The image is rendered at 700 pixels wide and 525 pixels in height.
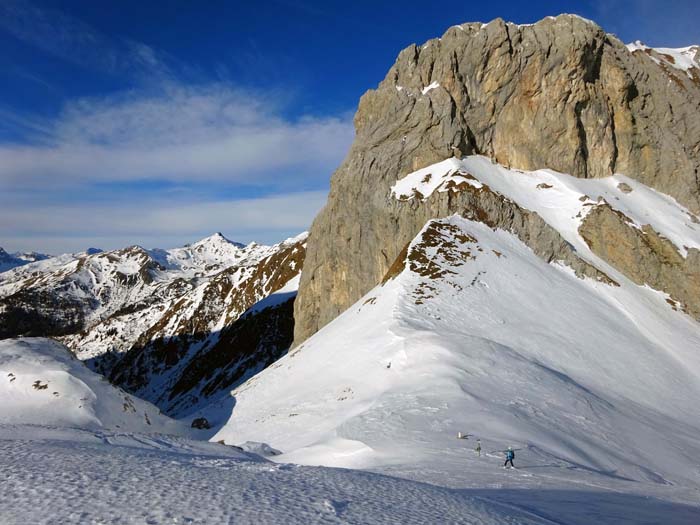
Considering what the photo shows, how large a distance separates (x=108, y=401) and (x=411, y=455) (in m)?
23.1

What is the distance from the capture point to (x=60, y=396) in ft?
89.8

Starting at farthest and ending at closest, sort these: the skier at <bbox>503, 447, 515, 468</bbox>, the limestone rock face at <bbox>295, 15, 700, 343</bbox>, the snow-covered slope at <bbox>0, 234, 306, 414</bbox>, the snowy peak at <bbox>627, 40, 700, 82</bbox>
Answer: the snow-covered slope at <bbox>0, 234, 306, 414</bbox> → the snowy peak at <bbox>627, 40, 700, 82</bbox> → the limestone rock face at <bbox>295, 15, 700, 343</bbox> → the skier at <bbox>503, 447, 515, 468</bbox>

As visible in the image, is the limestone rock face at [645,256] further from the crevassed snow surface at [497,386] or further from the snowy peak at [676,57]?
the snowy peak at [676,57]

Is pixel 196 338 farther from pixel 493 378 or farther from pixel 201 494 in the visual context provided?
pixel 201 494

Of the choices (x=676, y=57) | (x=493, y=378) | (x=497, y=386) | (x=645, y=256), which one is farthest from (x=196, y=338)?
(x=676, y=57)

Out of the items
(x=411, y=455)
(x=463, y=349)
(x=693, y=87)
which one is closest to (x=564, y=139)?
(x=693, y=87)

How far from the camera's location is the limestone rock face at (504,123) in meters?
67.4

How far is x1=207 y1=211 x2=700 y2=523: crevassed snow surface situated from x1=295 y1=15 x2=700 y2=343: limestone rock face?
1950cm

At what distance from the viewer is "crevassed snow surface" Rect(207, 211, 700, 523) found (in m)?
15.2

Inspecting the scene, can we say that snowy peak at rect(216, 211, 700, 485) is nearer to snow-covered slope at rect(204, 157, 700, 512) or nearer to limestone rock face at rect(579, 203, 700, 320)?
snow-covered slope at rect(204, 157, 700, 512)

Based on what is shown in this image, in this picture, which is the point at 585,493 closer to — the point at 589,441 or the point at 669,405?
the point at 589,441

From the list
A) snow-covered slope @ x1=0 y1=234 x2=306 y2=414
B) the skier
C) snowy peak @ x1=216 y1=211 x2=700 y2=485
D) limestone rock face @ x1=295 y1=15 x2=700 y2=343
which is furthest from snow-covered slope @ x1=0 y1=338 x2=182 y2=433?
snow-covered slope @ x1=0 y1=234 x2=306 y2=414

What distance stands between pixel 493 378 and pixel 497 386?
0.98 meters

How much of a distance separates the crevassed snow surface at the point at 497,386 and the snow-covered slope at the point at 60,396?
21.0 ft
